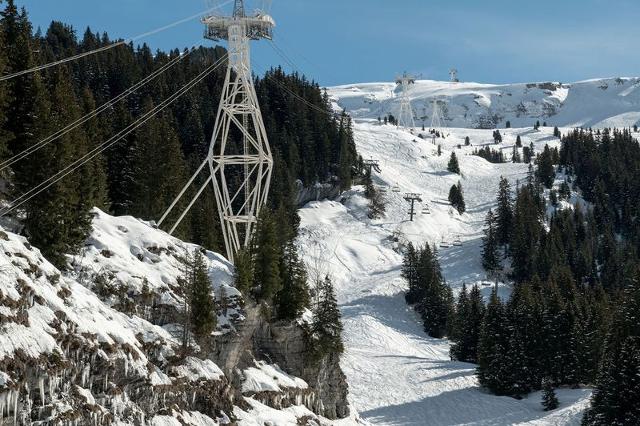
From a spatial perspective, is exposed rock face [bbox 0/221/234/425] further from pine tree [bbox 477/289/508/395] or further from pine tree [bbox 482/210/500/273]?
pine tree [bbox 482/210/500/273]

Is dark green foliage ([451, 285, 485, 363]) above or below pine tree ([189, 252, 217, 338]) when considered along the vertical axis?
below

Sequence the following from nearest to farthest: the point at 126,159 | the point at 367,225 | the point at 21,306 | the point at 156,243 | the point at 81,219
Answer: the point at 21,306 < the point at 81,219 < the point at 156,243 < the point at 126,159 < the point at 367,225

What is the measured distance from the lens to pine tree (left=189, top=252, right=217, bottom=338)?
133ft

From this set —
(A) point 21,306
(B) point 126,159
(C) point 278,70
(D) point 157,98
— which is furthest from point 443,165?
(A) point 21,306

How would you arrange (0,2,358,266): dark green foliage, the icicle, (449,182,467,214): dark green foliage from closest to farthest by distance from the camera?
the icicle
(0,2,358,266): dark green foliage
(449,182,467,214): dark green foliage

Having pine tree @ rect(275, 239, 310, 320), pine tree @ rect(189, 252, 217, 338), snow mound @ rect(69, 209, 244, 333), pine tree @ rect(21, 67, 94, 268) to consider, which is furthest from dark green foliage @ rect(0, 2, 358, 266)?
pine tree @ rect(275, 239, 310, 320)

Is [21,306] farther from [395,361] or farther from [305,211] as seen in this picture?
[305,211]

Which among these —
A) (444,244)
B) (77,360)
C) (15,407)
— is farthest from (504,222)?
(15,407)

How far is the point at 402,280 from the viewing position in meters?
104

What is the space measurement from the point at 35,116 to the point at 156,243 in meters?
9.06

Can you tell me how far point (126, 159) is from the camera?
62906mm

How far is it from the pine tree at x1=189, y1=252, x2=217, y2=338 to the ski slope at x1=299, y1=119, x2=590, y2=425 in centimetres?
2451

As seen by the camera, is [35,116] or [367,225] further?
[367,225]

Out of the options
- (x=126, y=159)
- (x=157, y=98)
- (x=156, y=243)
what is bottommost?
(x=156, y=243)
